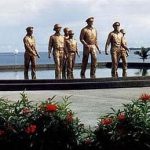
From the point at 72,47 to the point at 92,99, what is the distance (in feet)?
19.9

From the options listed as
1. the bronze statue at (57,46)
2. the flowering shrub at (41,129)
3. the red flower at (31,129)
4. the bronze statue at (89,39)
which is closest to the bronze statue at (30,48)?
the bronze statue at (57,46)

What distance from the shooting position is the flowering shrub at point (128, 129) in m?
6.69

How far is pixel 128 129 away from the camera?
678 centimetres

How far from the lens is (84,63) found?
65.5ft

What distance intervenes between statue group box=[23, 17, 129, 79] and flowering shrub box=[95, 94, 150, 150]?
12031 mm

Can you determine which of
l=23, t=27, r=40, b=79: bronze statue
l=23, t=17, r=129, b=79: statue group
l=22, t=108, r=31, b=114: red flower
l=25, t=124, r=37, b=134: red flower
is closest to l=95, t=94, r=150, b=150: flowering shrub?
l=25, t=124, r=37, b=134: red flower

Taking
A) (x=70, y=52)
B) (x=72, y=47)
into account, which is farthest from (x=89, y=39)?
(x=70, y=52)

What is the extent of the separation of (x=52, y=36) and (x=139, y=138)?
43.4 feet

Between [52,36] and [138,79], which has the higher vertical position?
[52,36]

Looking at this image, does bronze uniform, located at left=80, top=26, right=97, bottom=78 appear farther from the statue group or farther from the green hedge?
the green hedge

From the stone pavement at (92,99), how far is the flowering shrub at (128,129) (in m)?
2.43

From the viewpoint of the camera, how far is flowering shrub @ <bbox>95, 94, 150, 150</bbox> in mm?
6688

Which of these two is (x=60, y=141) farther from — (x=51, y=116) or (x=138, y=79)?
(x=138, y=79)

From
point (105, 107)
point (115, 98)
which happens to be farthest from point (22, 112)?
point (115, 98)
